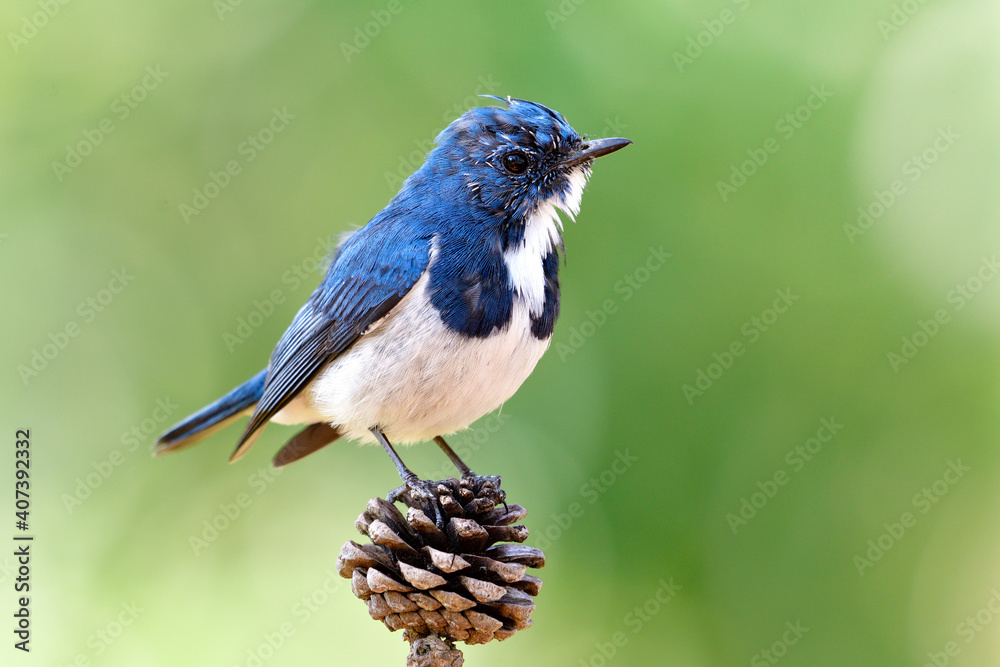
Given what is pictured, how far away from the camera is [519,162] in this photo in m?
3.37

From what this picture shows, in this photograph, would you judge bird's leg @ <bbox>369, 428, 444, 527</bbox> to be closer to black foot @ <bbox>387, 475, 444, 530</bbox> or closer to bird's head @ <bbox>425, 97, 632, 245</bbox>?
black foot @ <bbox>387, 475, 444, 530</bbox>

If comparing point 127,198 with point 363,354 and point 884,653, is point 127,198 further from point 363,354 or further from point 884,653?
point 884,653

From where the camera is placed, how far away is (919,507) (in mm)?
4969

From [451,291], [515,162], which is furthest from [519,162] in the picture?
[451,291]

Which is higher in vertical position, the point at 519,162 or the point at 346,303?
the point at 519,162

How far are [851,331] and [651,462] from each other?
1.49 meters

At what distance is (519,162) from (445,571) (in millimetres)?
1739

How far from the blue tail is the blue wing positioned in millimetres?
344

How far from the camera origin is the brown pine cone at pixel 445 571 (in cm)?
234

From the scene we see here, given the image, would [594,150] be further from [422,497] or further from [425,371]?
[422,497]

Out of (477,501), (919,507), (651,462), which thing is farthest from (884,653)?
(477,501)

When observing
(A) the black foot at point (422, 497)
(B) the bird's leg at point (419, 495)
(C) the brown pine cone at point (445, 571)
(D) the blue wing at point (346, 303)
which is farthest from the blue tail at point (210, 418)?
(C) the brown pine cone at point (445, 571)

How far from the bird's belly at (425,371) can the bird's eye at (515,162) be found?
23.2 inches

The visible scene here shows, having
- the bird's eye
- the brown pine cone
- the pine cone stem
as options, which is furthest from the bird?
the pine cone stem
